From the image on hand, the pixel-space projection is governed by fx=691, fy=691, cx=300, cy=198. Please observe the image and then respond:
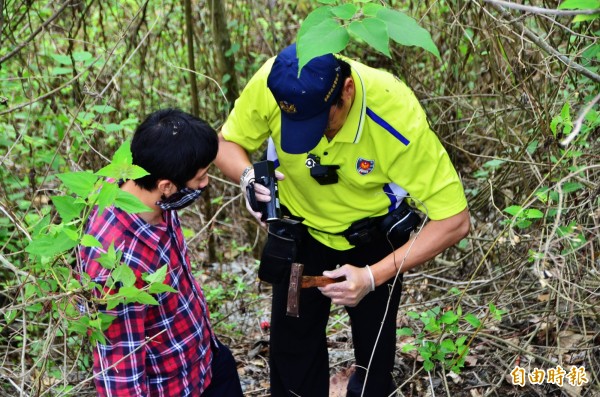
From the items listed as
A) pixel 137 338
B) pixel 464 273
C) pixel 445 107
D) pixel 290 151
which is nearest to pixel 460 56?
pixel 445 107

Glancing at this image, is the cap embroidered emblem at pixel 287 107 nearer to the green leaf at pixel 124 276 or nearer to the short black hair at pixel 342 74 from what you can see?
the short black hair at pixel 342 74

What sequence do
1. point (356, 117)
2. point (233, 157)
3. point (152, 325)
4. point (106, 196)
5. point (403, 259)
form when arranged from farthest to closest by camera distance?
point (233, 157)
point (403, 259)
point (356, 117)
point (152, 325)
point (106, 196)

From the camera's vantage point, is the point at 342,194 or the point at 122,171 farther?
the point at 342,194

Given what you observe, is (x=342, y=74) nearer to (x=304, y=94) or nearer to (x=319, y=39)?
(x=304, y=94)

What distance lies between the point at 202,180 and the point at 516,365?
2064 mm

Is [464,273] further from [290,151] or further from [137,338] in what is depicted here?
[137,338]

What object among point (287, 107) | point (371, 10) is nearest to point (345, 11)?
point (371, 10)

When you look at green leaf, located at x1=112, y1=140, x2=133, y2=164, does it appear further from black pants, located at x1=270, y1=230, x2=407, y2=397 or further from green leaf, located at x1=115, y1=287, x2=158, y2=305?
black pants, located at x1=270, y1=230, x2=407, y2=397

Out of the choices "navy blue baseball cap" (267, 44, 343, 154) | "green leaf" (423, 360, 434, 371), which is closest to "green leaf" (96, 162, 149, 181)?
"navy blue baseball cap" (267, 44, 343, 154)

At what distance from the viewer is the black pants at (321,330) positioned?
311 cm

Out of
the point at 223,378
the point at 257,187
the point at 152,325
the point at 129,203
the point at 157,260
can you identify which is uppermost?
the point at 129,203

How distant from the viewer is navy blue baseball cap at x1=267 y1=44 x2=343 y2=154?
2.54 metres

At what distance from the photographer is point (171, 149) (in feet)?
7.69

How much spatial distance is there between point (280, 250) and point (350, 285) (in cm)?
39
